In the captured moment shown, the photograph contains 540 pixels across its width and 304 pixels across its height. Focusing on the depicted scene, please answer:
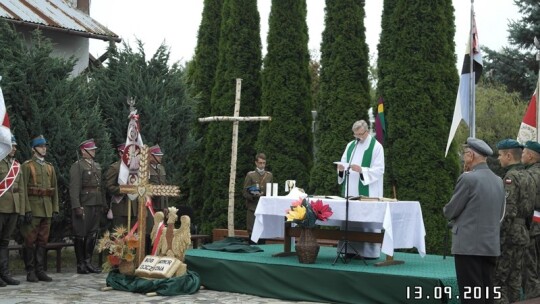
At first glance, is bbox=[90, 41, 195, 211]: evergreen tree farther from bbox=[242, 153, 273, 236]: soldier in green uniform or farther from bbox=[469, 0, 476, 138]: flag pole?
bbox=[469, 0, 476, 138]: flag pole

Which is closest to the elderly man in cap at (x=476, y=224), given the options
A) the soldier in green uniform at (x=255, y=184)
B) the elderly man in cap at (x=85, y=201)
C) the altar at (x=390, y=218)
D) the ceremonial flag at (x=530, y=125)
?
the altar at (x=390, y=218)

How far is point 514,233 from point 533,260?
2.36 feet

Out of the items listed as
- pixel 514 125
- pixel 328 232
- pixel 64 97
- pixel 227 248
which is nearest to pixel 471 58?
pixel 328 232

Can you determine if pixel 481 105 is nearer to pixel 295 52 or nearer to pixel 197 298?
pixel 295 52

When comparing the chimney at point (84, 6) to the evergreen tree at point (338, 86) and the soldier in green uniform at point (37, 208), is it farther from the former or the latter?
the soldier in green uniform at point (37, 208)

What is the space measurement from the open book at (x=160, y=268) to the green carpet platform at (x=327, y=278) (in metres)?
0.54

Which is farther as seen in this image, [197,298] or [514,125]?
[514,125]

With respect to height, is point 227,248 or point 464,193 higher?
point 464,193

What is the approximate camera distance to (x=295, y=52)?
1683 centimetres

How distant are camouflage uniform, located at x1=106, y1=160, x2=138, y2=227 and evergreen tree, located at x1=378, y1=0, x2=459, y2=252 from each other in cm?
531

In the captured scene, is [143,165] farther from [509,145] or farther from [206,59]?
[206,59]

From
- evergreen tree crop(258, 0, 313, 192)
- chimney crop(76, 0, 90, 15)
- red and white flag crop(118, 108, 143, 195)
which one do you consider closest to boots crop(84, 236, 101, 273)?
red and white flag crop(118, 108, 143, 195)

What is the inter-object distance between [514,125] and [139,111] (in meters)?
19.8

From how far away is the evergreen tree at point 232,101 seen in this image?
1750 cm
